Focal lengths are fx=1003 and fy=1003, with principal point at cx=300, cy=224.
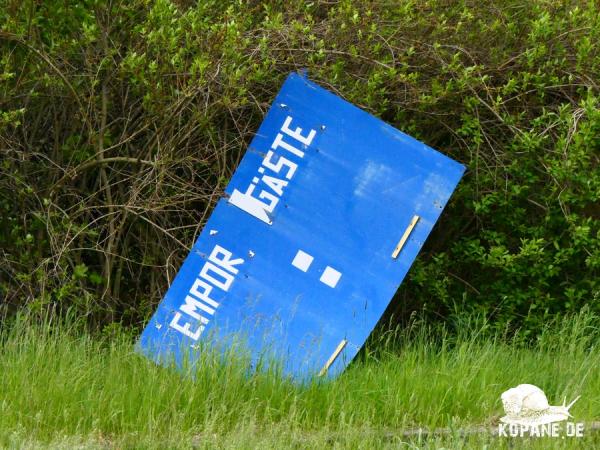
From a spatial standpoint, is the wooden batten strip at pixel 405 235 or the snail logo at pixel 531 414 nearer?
the snail logo at pixel 531 414

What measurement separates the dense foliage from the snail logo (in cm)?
141

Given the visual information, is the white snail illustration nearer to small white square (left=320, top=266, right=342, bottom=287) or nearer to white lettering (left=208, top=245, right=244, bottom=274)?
small white square (left=320, top=266, right=342, bottom=287)

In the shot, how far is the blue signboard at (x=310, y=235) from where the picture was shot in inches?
242

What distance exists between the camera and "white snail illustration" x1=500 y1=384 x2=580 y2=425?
532 centimetres

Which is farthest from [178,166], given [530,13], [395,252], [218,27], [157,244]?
[530,13]

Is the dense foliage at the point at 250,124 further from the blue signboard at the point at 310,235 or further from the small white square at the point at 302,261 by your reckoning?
the small white square at the point at 302,261

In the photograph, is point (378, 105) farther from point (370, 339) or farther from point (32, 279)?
point (32, 279)

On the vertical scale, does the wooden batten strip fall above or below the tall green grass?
above

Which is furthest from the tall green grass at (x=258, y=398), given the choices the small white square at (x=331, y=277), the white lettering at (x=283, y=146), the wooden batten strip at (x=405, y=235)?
the white lettering at (x=283, y=146)

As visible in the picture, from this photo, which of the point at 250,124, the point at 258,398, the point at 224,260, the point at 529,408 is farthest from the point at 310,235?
the point at 529,408

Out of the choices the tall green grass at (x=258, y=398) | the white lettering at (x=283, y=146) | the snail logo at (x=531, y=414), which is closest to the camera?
the tall green grass at (x=258, y=398)

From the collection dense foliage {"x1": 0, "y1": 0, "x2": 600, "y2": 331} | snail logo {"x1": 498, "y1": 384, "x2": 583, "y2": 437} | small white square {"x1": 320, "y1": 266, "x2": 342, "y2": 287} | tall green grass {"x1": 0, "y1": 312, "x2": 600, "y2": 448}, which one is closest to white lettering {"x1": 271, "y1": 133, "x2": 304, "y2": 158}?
dense foliage {"x1": 0, "y1": 0, "x2": 600, "y2": 331}

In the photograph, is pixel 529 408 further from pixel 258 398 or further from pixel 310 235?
pixel 310 235

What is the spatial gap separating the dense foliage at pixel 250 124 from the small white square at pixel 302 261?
2.43 feet
